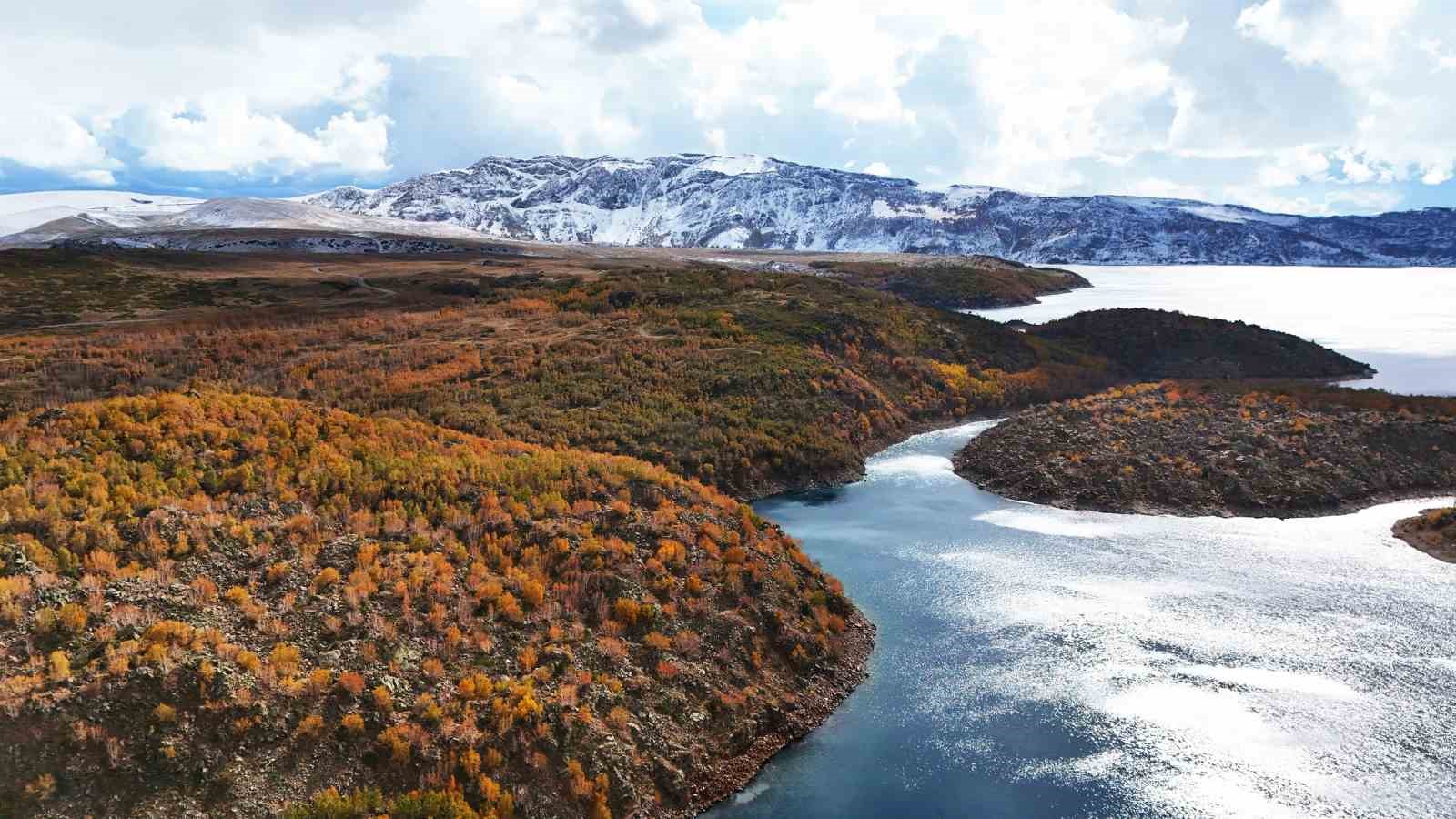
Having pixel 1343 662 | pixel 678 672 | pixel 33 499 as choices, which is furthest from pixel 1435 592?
pixel 33 499

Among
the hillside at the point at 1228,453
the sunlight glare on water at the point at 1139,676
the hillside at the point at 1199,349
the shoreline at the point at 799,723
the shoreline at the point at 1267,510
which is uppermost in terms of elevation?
the hillside at the point at 1199,349

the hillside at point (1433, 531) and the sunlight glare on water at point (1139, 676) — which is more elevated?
the hillside at point (1433, 531)

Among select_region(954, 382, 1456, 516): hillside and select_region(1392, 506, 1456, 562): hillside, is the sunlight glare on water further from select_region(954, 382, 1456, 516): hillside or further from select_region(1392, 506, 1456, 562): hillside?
select_region(954, 382, 1456, 516): hillside

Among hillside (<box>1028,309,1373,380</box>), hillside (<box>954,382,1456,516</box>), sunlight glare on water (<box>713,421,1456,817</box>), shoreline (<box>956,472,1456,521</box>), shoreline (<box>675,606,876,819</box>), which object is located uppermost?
hillside (<box>1028,309,1373,380</box>)

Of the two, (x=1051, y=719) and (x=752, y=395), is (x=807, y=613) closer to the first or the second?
(x=1051, y=719)

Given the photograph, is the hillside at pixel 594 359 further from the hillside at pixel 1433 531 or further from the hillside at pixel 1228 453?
the hillside at pixel 1433 531

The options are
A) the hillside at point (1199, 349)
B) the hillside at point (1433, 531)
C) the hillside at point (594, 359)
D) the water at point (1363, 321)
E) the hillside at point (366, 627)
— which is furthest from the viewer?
the water at point (1363, 321)

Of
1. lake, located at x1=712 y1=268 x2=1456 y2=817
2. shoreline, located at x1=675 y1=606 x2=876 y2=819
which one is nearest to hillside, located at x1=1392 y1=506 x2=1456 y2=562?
lake, located at x1=712 y1=268 x2=1456 y2=817

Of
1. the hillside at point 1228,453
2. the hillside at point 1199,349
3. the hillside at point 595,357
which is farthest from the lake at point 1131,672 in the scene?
the hillside at point 1199,349
